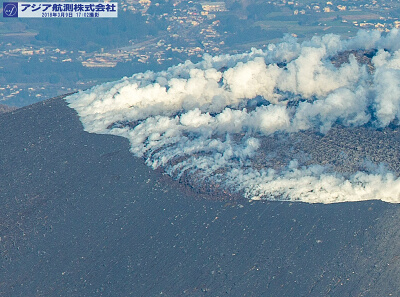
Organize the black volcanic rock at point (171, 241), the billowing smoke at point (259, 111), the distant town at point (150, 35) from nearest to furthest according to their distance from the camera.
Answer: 1. the black volcanic rock at point (171, 241)
2. the billowing smoke at point (259, 111)
3. the distant town at point (150, 35)

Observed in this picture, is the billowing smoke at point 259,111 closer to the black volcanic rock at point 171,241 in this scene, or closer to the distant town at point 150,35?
the black volcanic rock at point 171,241

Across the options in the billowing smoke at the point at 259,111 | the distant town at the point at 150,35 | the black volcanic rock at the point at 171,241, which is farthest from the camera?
the distant town at the point at 150,35

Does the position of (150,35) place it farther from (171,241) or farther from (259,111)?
(171,241)

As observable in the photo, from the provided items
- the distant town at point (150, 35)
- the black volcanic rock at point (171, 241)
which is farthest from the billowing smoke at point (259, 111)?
the distant town at point (150, 35)

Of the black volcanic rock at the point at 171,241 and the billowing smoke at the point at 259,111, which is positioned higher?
the billowing smoke at the point at 259,111

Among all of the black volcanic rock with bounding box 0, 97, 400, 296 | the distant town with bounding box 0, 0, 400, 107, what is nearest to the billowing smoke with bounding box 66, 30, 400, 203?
the black volcanic rock with bounding box 0, 97, 400, 296

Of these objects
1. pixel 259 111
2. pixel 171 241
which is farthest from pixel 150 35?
pixel 171 241

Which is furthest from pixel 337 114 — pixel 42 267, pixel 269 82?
pixel 42 267
